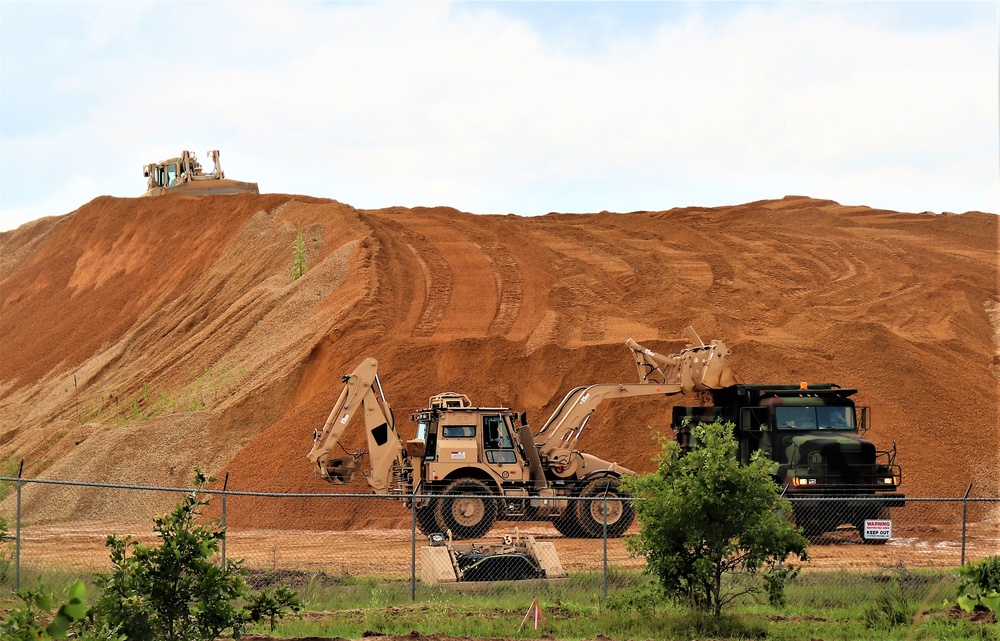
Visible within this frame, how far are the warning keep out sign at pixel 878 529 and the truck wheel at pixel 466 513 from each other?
6.50 meters

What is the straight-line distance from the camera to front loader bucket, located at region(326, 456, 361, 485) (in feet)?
73.0

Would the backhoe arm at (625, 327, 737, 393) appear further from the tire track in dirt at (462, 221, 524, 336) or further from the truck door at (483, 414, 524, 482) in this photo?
the tire track in dirt at (462, 221, 524, 336)

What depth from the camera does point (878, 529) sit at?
19.4m

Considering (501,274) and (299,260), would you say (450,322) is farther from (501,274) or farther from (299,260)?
(299,260)

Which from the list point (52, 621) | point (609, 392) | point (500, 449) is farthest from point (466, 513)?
point (52, 621)

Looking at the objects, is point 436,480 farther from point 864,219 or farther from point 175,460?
point 864,219

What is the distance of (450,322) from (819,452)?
15.4 m

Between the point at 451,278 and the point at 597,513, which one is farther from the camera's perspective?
the point at 451,278

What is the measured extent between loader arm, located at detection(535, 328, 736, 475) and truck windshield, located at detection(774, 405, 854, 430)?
2.10 meters

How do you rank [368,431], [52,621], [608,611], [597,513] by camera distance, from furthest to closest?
[368,431] → [597,513] → [608,611] → [52,621]

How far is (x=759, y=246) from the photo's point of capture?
46656 millimetres

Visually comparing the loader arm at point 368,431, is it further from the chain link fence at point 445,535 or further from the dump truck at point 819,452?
the dump truck at point 819,452

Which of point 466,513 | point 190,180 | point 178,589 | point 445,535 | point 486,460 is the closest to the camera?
point 178,589

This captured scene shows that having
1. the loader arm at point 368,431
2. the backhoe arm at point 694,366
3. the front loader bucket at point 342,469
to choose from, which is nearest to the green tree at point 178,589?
the loader arm at point 368,431
